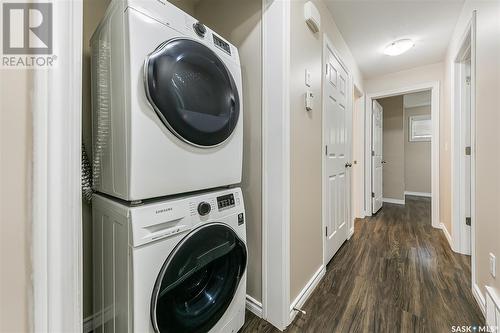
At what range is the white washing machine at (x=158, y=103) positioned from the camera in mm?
730

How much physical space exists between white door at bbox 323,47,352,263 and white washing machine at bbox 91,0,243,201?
1157 mm

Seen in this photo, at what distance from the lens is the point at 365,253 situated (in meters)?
2.15

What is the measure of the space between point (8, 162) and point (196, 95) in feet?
1.94

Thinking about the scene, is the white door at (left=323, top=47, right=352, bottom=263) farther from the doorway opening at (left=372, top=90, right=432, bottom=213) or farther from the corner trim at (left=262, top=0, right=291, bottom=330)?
the doorway opening at (left=372, top=90, right=432, bottom=213)

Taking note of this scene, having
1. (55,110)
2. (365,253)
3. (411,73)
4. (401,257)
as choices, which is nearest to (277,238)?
(55,110)

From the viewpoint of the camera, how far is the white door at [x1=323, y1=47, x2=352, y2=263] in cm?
190

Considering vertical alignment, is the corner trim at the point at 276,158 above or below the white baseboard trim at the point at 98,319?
above

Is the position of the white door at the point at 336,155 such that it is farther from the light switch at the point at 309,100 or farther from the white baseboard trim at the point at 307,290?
the light switch at the point at 309,100

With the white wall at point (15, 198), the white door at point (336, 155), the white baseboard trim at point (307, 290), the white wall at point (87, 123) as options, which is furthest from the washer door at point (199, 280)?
the white door at point (336, 155)

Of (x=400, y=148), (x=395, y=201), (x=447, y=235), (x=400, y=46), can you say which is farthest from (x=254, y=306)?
(x=400, y=148)

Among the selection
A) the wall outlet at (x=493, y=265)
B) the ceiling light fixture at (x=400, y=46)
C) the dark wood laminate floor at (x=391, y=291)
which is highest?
the ceiling light fixture at (x=400, y=46)

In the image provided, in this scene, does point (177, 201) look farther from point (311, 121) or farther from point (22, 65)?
point (311, 121)

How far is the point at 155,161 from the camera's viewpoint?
77 centimetres

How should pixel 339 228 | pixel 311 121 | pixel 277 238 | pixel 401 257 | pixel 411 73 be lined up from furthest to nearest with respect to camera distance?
pixel 411 73, pixel 339 228, pixel 401 257, pixel 311 121, pixel 277 238
